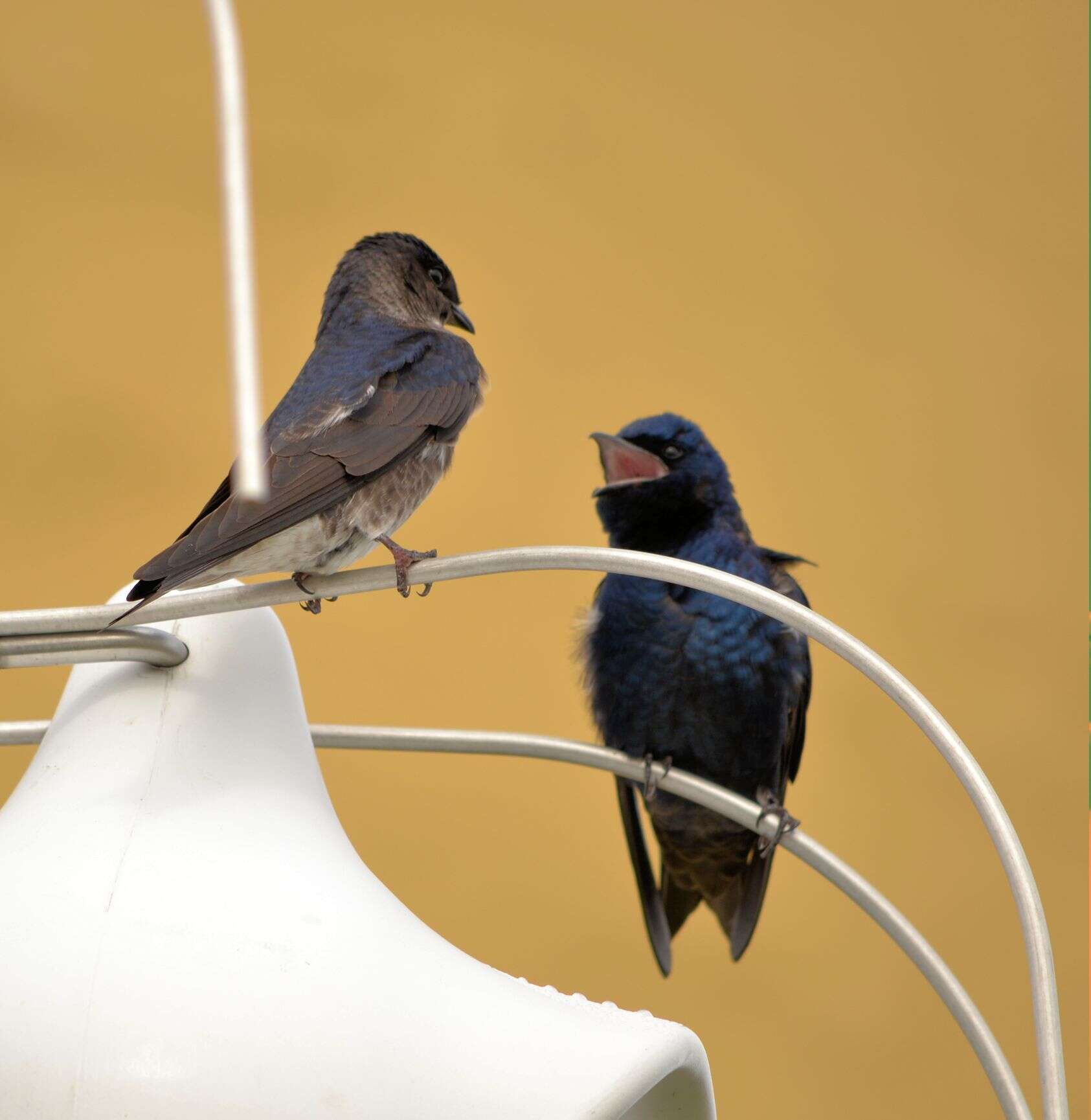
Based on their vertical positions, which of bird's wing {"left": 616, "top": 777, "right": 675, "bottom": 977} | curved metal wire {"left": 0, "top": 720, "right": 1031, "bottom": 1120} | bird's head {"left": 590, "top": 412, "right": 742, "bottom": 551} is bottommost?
bird's wing {"left": 616, "top": 777, "right": 675, "bottom": 977}

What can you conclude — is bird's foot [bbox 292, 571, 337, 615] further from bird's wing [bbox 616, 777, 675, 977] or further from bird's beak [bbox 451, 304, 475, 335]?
bird's wing [bbox 616, 777, 675, 977]

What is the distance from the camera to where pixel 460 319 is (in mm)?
1085

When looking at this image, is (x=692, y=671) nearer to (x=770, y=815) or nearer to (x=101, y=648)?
(x=770, y=815)

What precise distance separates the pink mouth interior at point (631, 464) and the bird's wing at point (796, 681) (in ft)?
0.39

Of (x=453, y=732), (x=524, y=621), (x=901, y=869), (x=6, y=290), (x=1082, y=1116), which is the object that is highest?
(x=6, y=290)

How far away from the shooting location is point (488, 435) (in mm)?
1792

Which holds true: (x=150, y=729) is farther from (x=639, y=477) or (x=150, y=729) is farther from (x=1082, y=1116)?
(x=1082, y=1116)

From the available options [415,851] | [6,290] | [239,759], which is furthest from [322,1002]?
[6,290]

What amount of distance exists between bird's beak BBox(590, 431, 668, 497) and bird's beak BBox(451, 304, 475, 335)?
14cm

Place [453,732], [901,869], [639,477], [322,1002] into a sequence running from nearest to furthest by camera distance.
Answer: [322,1002] < [453,732] < [639,477] < [901,869]

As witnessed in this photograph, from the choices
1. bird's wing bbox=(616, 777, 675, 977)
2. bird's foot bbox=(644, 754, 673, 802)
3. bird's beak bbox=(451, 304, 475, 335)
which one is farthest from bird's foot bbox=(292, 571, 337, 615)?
bird's wing bbox=(616, 777, 675, 977)

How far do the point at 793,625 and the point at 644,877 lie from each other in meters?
0.67

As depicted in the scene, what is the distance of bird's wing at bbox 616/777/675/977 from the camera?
114 cm

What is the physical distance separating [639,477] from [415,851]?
2.22ft
